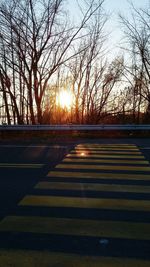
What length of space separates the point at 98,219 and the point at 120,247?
96 centimetres

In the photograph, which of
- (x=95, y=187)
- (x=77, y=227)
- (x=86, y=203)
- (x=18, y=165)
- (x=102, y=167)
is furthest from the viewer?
(x=18, y=165)

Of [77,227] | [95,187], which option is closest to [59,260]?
[77,227]

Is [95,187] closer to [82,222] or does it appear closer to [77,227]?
[82,222]

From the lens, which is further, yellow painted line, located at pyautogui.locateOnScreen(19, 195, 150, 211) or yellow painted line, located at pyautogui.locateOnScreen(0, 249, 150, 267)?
yellow painted line, located at pyautogui.locateOnScreen(19, 195, 150, 211)

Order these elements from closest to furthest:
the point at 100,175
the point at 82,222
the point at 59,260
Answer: the point at 59,260 → the point at 82,222 → the point at 100,175

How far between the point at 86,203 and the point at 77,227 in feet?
3.64

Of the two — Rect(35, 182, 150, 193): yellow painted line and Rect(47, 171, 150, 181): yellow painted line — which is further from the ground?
Rect(47, 171, 150, 181): yellow painted line

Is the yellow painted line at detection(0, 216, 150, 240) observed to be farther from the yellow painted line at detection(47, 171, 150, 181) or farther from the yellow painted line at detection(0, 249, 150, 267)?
the yellow painted line at detection(47, 171, 150, 181)

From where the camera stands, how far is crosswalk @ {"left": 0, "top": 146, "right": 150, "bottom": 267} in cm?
395

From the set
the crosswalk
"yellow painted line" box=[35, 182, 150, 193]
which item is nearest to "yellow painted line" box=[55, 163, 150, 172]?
the crosswalk

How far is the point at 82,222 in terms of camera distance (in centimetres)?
500

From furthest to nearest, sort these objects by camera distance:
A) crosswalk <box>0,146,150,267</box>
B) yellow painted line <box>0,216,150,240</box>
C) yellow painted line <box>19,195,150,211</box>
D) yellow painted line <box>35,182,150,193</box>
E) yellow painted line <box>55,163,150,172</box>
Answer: yellow painted line <box>55,163,150,172</box> → yellow painted line <box>35,182,150,193</box> → yellow painted line <box>19,195,150,211</box> → yellow painted line <box>0,216,150,240</box> → crosswalk <box>0,146,150,267</box>

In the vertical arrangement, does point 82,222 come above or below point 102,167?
below

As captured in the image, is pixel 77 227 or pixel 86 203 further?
pixel 86 203
